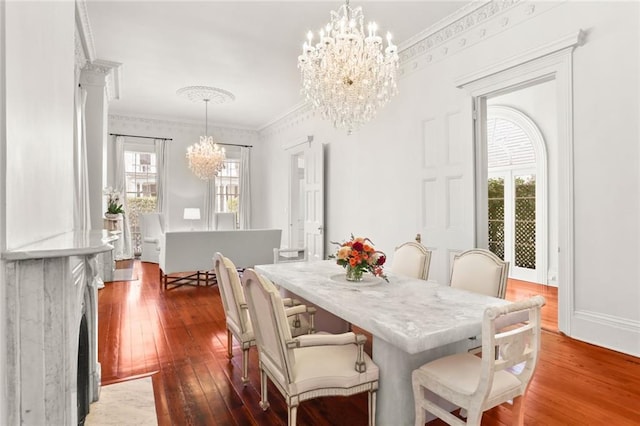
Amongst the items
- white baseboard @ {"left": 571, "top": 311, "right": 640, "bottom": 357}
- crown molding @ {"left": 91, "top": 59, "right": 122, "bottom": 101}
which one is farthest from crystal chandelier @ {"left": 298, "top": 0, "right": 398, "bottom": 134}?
crown molding @ {"left": 91, "top": 59, "right": 122, "bottom": 101}

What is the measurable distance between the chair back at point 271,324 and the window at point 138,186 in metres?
7.32

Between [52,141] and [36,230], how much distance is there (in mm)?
622

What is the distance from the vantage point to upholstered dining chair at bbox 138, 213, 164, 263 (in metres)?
7.62

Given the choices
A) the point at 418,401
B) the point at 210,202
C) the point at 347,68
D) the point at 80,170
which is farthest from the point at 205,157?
the point at 418,401

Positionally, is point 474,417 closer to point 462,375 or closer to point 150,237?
point 462,375

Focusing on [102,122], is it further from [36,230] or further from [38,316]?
[38,316]

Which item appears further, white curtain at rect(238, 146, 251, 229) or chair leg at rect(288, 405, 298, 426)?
white curtain at rect(238, 146, 251, 229)

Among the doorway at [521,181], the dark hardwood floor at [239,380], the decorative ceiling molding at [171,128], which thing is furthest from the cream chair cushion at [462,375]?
the decorative ceiling molding at [171,128]

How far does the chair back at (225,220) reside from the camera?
864 cm

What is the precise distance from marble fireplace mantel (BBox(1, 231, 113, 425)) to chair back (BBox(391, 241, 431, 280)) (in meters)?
2.40

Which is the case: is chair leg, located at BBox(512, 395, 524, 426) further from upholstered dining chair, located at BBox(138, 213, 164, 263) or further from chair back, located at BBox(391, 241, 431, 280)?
upholstered dining chair, located at BBox(138, 213, 164, 263)

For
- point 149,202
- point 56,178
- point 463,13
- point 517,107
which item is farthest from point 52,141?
point 149,202

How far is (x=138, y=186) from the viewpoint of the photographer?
27.2 feet

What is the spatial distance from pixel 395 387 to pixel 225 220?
7.42 meters
